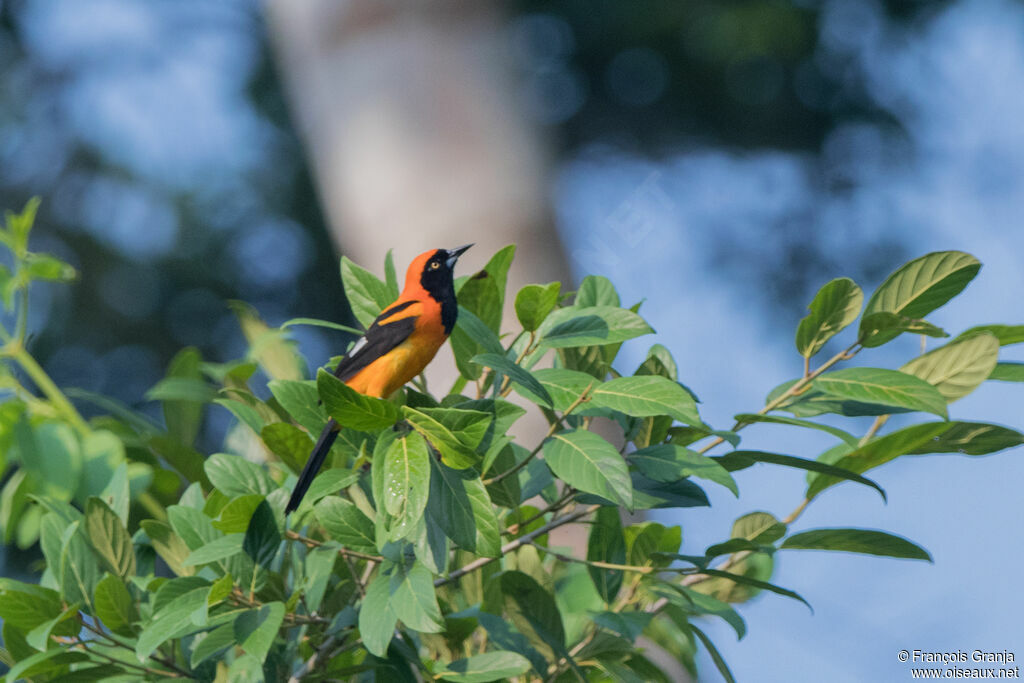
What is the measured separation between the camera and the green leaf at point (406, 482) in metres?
0.92

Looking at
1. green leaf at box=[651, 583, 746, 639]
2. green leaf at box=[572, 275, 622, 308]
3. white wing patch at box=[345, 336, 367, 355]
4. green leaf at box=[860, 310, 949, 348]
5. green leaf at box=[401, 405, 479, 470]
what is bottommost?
green leaf at box=[401, 405, 479, 470]

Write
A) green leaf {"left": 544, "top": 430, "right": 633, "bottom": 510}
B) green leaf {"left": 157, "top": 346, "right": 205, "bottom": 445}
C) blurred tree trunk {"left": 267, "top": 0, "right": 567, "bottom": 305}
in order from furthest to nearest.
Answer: blurred tree trunk {"left": 267, "top": 0, "right": 567, "bottom": 305}, green leaf {"left": 157, "top": 346, "right": 205, "bottom": 445}, green leaf {"left": 544, "top": 430, "right": 633, "bottom": 510}

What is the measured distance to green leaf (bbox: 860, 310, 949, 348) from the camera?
1076 mm

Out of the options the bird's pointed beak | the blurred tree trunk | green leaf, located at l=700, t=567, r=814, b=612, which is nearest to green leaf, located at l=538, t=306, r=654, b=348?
green leaf, located at l=700, t=567, r=814, b=612

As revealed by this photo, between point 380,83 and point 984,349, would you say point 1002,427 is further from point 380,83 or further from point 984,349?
point 380,83

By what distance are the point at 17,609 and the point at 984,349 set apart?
1.29 metres

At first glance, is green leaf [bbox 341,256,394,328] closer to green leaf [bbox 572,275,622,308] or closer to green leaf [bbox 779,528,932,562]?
green leaf [bbox 572,275,622,308]

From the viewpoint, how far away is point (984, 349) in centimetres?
113

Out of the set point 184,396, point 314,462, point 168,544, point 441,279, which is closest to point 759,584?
point 314,462

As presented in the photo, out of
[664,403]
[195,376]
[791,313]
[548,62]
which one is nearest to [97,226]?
[548,62]

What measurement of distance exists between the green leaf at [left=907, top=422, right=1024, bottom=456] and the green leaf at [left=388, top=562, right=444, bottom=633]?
634 millimetres

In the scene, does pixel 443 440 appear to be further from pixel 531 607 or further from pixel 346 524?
pixel 531 607

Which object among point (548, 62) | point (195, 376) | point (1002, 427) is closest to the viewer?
point (1002, 427)

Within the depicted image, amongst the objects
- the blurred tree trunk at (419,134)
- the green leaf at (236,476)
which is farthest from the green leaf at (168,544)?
the blurred tree trunk at (419,134)
